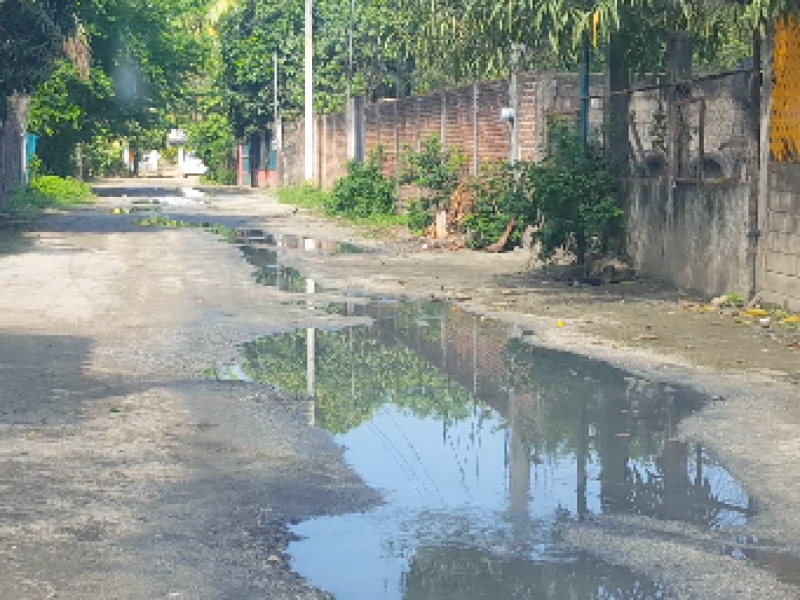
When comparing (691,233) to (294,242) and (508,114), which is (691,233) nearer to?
(508,114)

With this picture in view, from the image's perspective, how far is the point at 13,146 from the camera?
3681cm

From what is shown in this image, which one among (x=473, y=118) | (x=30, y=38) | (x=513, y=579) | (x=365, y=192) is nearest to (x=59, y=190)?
(x=365, y=192)

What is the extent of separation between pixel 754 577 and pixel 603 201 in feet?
37.8

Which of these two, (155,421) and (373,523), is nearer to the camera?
(373,523)

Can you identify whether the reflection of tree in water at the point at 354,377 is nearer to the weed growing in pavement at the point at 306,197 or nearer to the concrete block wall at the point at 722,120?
the concrete block wall at the point at 722,120

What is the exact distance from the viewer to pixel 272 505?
6000mm

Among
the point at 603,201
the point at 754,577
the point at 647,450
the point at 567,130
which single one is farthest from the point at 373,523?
the point at 567,130

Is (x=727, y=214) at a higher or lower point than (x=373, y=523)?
higher

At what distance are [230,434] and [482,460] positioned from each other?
61.7 inches

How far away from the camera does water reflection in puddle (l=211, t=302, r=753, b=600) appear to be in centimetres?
507

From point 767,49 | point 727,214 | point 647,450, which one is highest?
point 767,49

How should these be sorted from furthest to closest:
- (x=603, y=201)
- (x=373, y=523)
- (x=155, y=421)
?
(x=603, y=201) → (x=155, y=421) → (x=373, y=523)

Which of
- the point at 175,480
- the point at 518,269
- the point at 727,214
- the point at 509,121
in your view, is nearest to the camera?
the point at 175,480

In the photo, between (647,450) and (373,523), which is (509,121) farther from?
(373,523)
